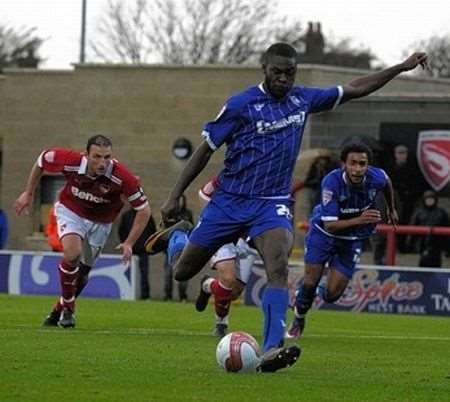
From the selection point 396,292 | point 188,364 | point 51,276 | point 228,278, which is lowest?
point 51,276

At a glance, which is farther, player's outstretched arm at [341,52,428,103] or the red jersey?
the red jersey

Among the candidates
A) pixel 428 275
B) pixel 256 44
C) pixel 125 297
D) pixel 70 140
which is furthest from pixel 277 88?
pixel 256 44

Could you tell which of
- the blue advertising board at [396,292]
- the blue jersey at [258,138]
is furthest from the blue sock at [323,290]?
the blue advertising board at [396,292]

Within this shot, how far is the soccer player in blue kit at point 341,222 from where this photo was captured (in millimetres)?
16531

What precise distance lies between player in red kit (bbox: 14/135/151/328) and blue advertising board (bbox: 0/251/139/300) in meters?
10.7

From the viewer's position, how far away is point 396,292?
26547 millimetres

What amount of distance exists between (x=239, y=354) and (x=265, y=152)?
160 centimetres

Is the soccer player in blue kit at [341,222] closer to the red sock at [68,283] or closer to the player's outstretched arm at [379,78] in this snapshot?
the red sock at [68,283]

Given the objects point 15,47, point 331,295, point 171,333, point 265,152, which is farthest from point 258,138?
point 15,47

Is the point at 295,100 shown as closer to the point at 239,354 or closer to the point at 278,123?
the point at 278,123

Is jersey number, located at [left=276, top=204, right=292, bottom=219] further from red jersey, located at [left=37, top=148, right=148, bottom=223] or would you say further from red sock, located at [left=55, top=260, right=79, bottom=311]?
red sock, located at [left=55, top=260, right=79, bottom=311]

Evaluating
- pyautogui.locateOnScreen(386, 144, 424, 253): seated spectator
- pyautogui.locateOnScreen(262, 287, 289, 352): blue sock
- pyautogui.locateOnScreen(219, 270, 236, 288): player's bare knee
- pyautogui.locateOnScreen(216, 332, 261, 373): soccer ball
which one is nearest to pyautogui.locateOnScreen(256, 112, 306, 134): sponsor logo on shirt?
pyautogui.locateOnScreen(262, 287, 289, 352): blue sock

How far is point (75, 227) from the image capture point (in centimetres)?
1705

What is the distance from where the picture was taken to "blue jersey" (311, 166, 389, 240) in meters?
16.7
